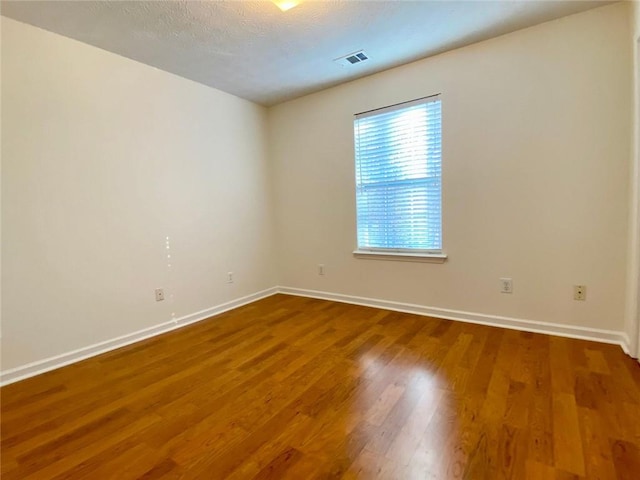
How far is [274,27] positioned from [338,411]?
2614 millimetres

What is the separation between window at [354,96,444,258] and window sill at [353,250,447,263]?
0.03m

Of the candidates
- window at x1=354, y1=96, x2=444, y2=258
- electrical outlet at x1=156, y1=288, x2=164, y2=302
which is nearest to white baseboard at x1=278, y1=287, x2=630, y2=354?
window at x1=354, y1=96, x2=444, y2=258

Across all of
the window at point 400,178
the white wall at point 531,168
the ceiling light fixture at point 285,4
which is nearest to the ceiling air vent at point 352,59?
the white wall at point 531,168

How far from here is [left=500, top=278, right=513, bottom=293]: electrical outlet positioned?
276 centimetres

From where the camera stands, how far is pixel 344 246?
12.2ft

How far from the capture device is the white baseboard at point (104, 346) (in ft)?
7.29

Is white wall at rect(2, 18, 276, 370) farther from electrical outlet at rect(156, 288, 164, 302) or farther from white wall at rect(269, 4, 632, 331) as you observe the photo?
white wall at rect(269, 4, 632, 331)

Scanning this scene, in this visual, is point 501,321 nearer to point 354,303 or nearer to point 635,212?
point 635,212

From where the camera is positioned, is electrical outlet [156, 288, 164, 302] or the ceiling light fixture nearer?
the ceiling light fixture

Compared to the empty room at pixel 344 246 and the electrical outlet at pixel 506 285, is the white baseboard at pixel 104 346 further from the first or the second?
the electrical outlet at pixel 506 285

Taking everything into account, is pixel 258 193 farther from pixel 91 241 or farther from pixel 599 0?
pixel 599 0

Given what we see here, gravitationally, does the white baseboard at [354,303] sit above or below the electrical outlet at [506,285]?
below

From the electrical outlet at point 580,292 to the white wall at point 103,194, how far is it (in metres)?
3.23

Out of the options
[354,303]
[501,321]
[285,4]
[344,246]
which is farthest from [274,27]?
[501,321]
